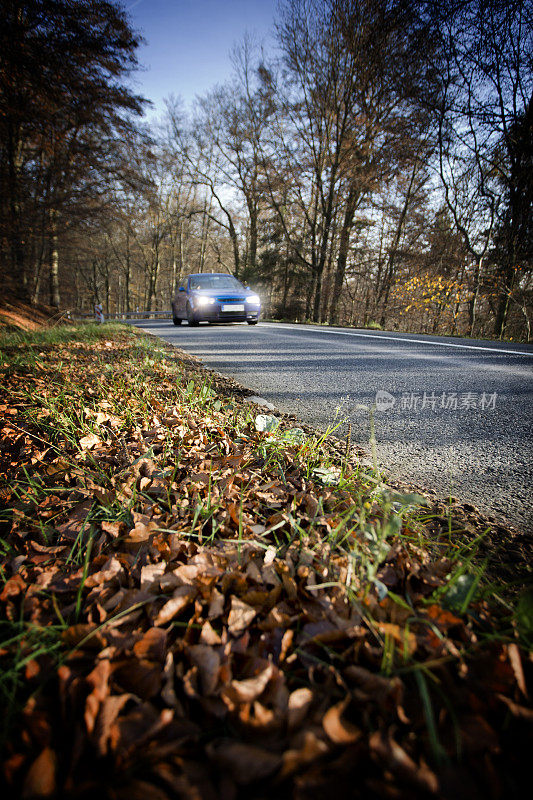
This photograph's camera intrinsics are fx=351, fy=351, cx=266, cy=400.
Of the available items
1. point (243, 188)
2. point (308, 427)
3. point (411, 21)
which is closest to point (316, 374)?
point (308, 427)

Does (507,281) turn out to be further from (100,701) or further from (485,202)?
(100,701)

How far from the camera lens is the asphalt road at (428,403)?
5.29 feet

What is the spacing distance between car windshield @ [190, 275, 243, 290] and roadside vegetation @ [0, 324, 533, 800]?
30.8 ft

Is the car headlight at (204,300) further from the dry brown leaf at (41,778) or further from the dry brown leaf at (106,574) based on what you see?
the dry brown leaf at (41,778)

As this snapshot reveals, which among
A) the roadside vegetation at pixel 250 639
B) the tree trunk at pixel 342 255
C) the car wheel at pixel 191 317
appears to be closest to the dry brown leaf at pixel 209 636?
the roadside vegetation at pixel 250 639

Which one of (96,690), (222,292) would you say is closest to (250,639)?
(96,690)

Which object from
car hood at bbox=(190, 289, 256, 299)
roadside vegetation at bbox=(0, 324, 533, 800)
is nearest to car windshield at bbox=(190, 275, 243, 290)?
car hood at bbox=(190, 289, 256, 299)

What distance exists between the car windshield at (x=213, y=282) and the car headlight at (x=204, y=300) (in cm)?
81

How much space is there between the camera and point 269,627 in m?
0.85

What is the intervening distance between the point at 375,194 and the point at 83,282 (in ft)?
121

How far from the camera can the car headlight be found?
374 inches

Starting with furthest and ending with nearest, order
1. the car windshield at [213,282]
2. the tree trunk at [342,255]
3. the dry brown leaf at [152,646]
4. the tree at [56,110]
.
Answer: the tree trunk at [342,255]
the car windshield at [213,282]
the tree at [56,110]
the dry brown leaf at [152,646]

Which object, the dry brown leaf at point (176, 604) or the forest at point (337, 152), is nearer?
the dry brown leaf at point (176, 604)

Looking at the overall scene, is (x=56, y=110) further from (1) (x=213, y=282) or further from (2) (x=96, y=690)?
(2) (x=96, y=690)
